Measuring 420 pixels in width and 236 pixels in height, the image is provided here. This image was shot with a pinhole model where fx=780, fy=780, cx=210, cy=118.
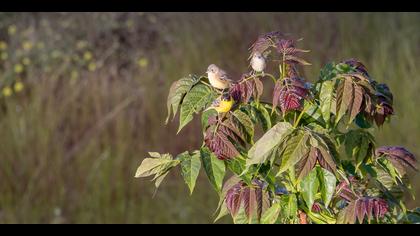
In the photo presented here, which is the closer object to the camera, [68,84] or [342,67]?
[342,67]

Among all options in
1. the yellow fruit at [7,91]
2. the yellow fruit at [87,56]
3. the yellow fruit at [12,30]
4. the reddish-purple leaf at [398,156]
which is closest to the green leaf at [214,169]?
the reddish-purple leaf at [398,156]

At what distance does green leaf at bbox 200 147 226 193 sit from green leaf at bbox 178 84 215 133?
113mm

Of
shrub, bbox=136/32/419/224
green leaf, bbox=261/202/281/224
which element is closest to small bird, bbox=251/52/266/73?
shrub, bbox=136/32/419/224

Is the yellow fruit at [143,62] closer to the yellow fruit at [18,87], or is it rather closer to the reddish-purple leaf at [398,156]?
the yellow fruit at [18,87]

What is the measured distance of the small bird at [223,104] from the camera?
5.72 ft

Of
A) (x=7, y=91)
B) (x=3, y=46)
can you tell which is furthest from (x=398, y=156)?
Answer: (x=3, y=46)

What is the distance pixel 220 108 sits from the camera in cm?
175

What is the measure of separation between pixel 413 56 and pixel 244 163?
448cm

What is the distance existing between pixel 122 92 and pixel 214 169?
4.41m

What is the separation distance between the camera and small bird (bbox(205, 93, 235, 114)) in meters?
1.74

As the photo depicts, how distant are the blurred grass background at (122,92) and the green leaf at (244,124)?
105 inches

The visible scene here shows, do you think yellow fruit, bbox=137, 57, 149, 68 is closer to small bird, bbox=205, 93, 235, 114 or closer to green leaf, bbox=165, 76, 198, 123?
green leaf, bbox=165, 76, 198, 123

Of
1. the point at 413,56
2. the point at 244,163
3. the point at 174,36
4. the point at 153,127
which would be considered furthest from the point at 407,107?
the point at 244,163

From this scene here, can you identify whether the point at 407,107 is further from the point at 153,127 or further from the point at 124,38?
the point at 124,38
